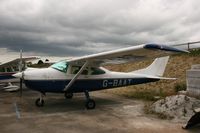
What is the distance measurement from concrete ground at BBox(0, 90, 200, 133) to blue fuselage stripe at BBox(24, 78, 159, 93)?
78cm

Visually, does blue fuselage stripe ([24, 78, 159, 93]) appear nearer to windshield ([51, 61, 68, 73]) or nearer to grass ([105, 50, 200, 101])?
windshield ([51, 61, 68, 73])

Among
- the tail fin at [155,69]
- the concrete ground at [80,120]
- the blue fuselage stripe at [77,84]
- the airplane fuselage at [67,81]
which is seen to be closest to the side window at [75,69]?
the airplane fuselage at [67,81]

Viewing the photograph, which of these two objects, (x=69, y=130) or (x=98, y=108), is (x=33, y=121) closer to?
(x=69, y=130)

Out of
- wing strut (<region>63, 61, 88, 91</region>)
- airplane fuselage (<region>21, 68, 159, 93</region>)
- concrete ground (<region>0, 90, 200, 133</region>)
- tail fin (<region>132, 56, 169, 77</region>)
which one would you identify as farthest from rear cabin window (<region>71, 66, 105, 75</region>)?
tail fin (<region>132, 56, 169, 77</region>)

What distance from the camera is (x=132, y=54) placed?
1105 cm

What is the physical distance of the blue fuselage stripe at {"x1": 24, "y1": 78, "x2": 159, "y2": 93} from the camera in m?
11.7

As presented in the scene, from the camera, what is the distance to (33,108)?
11.9 meters

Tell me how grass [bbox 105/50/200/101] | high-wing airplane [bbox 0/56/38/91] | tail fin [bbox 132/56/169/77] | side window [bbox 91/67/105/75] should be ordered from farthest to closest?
high-wing airplane [bbox 0/56/38/91] → grass [bbox 105/50/200/101] → tail fin [bbox 132/56/169/77] → side window [bbox 91/67/105/75]

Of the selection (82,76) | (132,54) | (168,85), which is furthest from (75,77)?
(168,85)

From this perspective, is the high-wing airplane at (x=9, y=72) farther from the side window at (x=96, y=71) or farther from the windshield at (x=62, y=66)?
the side window at (x=96, y=71)

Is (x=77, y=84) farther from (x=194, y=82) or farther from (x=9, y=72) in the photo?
(x=9, y=72)

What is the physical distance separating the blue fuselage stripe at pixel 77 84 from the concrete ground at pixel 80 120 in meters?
0.78

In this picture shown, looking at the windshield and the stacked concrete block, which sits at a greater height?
the windshield

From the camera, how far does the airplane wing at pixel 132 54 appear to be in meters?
9.28
